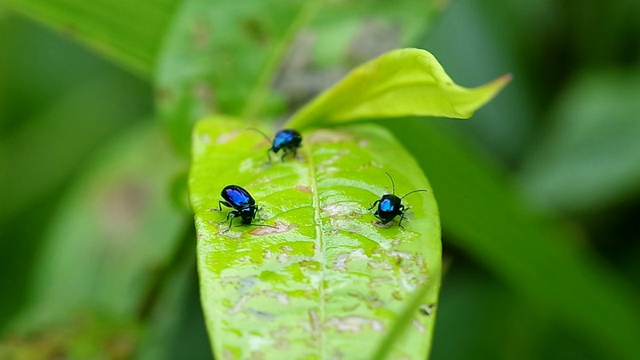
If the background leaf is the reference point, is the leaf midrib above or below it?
below

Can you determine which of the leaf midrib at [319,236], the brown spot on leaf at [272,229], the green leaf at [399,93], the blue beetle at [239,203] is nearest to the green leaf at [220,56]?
the green leaf at [399,93]

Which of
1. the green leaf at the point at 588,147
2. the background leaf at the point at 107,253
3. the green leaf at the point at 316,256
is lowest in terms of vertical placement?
the green leaf at the point at 316,256

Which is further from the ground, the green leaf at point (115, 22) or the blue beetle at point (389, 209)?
the green leaf at point (115, 22)

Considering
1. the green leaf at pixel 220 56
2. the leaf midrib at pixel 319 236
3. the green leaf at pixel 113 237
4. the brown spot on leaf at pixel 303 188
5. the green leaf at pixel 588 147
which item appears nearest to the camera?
the leaf midrib at pixel 319 236

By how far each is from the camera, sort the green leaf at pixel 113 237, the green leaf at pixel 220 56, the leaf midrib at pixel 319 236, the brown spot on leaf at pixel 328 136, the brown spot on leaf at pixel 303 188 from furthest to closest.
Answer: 1. the green leaf at pixel 113 237
2. the green leaf at pixel 220 56
3. the brown spot on leaf at pixel 328 136
4. the brown spot on leaf at pixel 303 188
5. the leaf midrib at pixel 319 236

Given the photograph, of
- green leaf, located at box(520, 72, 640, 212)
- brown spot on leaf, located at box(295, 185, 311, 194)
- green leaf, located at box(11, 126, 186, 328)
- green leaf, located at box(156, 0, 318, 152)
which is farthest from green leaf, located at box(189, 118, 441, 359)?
green leaf, located at box(520, 72, 640, 212)

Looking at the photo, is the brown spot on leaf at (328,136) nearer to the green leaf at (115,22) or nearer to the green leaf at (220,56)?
the green leaf at (220,56)

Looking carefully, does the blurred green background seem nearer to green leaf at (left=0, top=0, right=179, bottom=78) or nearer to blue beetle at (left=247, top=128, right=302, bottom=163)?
green leaf at (left=0, top=0, right=179, bottom=78)

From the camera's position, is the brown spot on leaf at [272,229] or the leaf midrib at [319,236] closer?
the leaf midrib at [319,236]
